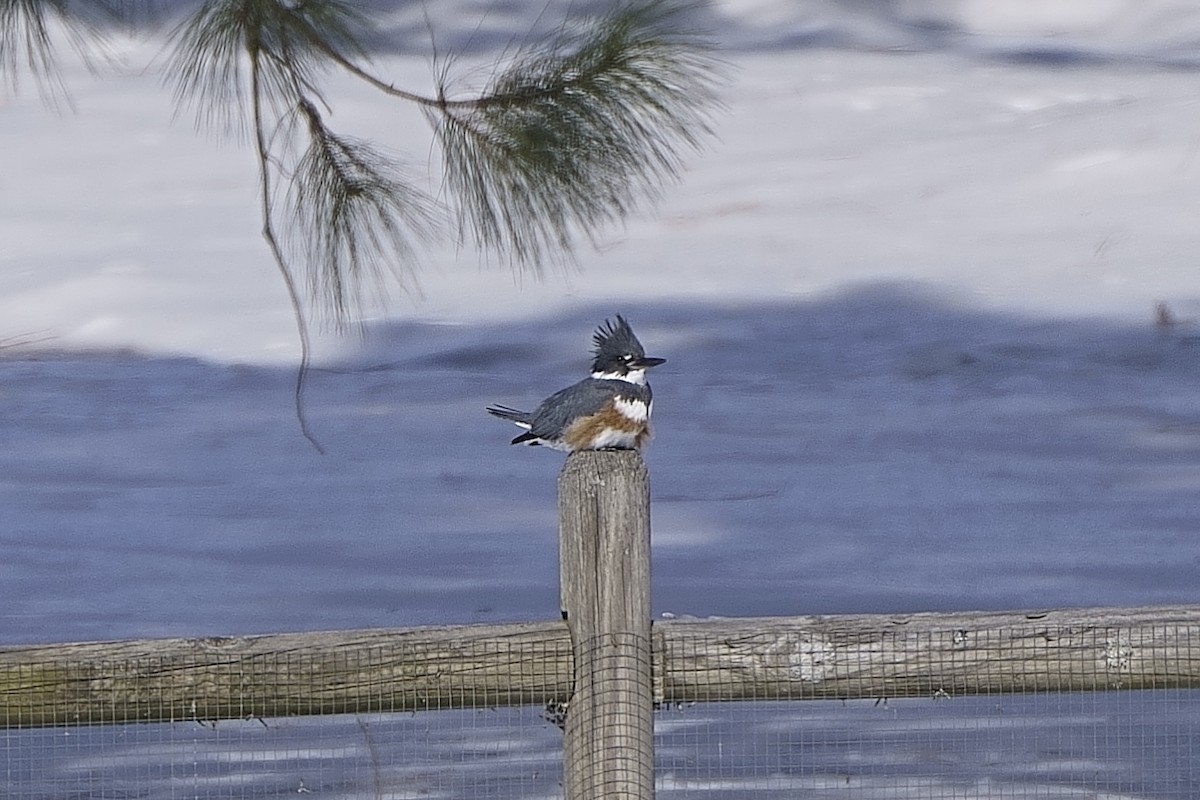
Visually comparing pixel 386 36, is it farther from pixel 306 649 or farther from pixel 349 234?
pixel 306 649

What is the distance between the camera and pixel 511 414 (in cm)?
272

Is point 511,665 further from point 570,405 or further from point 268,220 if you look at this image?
point 268,220

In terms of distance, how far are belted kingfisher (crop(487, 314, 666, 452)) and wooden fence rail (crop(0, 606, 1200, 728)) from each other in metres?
0.82

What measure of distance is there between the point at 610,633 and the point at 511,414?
3.48ft

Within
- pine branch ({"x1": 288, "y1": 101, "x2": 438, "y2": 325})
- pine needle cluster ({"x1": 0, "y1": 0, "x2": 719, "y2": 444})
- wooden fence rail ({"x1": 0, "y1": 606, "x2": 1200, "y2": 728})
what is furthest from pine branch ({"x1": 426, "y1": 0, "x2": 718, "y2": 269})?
wooden fence rail ({"x1": 0, "y1": 606, "x2": 1200, "y2": 728})

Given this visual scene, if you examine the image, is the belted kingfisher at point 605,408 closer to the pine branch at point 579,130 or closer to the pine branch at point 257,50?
the pine branch at point 579,130

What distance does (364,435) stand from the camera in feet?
8.73

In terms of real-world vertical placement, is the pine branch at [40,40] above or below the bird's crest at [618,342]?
above

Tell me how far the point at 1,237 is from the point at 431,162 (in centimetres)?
85

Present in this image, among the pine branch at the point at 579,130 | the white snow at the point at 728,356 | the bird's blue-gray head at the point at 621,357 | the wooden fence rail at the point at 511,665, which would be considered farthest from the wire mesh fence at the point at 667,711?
the pine branch at the point at 579,130

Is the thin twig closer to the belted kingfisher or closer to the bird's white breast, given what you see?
the belted kingfisher

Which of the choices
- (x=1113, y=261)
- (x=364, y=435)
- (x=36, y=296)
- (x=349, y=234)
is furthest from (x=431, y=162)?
(x=1113, y=261)

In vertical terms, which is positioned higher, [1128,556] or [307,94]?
[307,94]

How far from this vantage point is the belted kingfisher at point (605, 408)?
97.9 inches
